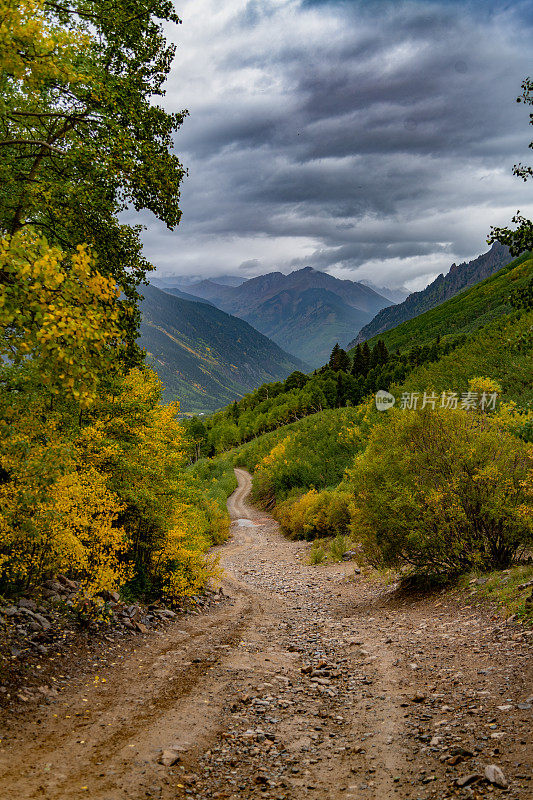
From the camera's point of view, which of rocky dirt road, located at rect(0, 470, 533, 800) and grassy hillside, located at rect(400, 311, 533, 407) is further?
grassy hillside, located at rect(400, 311, 533, 407)

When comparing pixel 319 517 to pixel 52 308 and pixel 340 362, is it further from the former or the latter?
pixel 340 362

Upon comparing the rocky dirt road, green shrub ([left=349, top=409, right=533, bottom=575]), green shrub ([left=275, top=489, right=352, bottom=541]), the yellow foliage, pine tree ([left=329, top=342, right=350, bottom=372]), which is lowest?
green shrub ([left=275, top=489, right=352, bottom=541])

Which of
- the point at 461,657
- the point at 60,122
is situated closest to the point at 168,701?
the point at 461,657

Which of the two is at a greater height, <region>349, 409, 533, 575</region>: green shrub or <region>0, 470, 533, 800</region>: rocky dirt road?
<region>349, 409, 533, 575</region>: green shrub

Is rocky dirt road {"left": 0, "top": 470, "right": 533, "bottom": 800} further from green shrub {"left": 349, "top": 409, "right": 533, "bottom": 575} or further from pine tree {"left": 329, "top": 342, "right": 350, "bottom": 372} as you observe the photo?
pine tree {"left": 329, "top": 342, "right": 350, "bottom": 372}

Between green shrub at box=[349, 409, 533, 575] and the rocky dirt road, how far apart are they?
172cm

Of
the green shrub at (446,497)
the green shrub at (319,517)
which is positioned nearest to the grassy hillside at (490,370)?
the green shrub at (319,517)

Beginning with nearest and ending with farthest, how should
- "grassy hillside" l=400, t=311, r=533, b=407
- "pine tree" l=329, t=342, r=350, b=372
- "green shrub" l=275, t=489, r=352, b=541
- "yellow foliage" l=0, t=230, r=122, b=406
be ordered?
"yellow foliage" l=0, t=230, r=122, b=406 < "green shrub" l=275, t=489, r=352, b=541 < "grassy hillside" l=400, t=311, r=533, b=407 < "pine tree" l=329, t=342, r=350, b=372

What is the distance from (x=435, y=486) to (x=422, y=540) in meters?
1.62

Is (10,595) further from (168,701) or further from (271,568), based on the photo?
(271,568)

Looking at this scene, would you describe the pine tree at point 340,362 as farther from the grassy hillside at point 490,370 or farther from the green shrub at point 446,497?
the green shrub at point 446,497

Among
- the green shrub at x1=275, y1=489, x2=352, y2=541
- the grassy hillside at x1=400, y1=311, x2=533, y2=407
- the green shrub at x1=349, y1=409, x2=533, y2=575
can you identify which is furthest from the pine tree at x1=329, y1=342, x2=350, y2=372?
the green shrub at x1=349, y1=409, x2=533, y2=575

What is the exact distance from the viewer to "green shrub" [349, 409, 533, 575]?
1279cm

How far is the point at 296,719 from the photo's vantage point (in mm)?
7188
